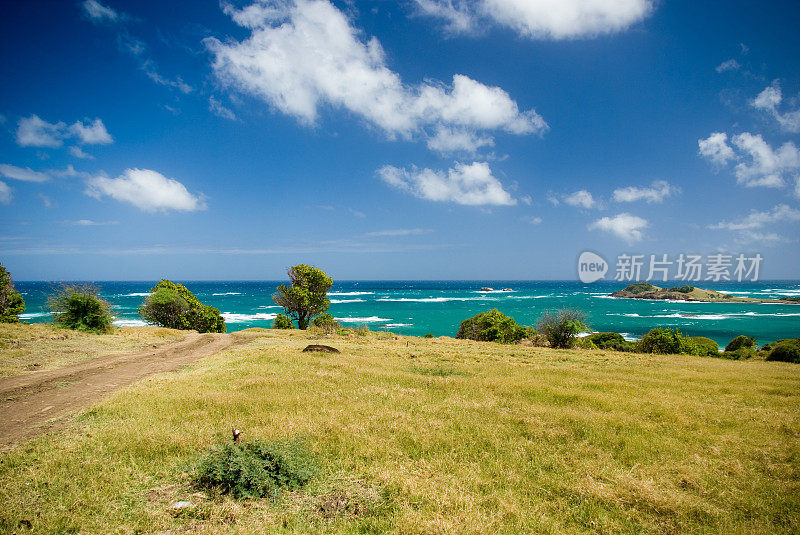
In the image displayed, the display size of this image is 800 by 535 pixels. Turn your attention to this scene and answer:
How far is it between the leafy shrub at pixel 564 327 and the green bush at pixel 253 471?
39373 mm

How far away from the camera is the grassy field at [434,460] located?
644 cm

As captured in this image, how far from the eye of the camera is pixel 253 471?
7473 mm

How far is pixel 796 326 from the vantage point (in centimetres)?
8431

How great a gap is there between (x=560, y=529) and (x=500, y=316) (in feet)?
165

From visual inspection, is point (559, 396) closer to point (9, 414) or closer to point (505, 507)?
point (505, 507)

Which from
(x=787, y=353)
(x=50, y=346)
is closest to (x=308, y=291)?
(x=50, y=346)

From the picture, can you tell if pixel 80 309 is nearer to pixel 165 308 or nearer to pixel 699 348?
pixel 165 308

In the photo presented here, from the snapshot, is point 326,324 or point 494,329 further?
point 494,329

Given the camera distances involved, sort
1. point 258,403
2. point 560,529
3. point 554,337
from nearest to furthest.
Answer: point 560,529
point 258,403
point 554,337

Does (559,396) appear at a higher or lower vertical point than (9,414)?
higher

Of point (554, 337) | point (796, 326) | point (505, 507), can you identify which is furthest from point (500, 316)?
point (796, 326)

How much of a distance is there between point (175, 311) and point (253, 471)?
58.4m

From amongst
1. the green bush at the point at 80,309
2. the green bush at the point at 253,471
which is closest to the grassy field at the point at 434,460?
the green bush at the point at 253,471

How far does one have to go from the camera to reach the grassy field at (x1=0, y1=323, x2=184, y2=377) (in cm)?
1898
